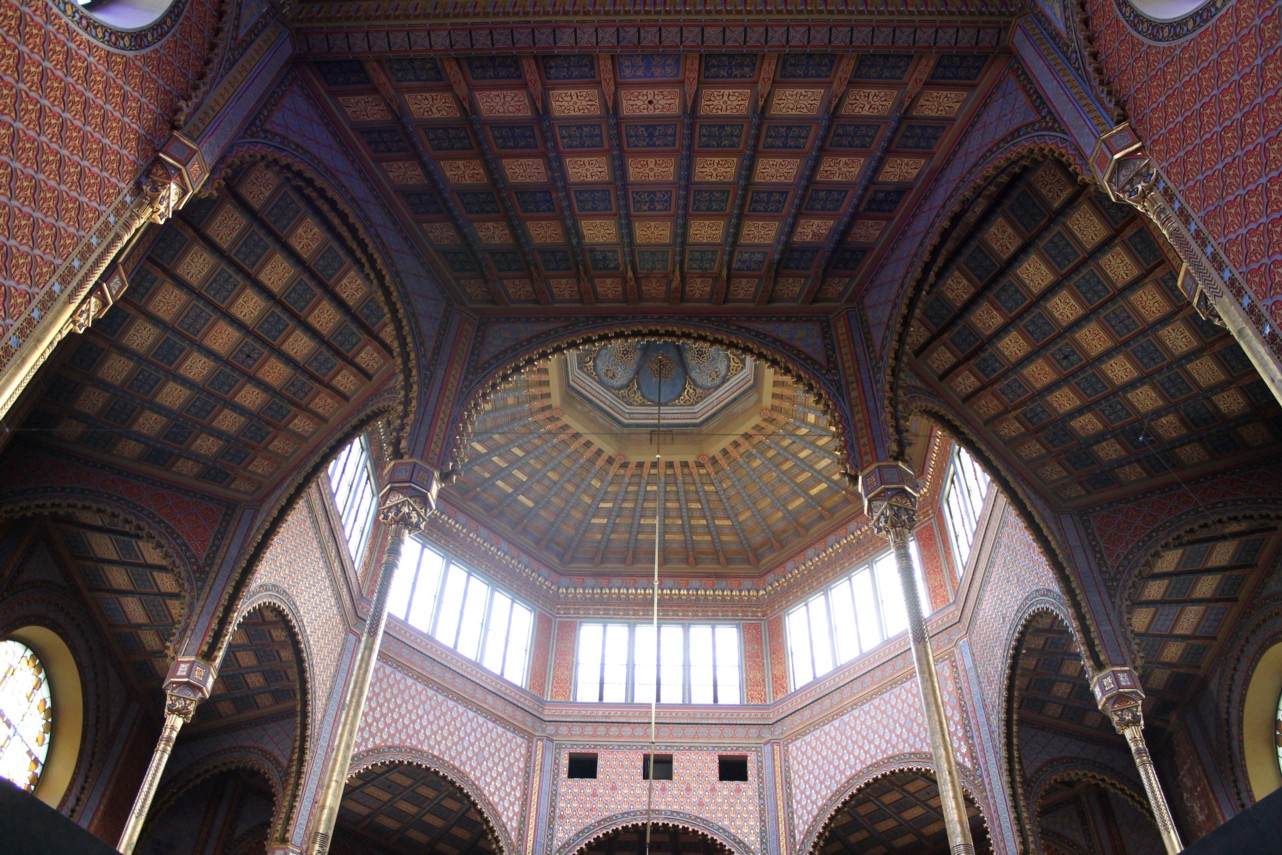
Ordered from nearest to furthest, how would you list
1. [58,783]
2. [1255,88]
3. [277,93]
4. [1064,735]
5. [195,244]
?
[1255,88], [277,93], [195,244], [58,783], [1064,735]

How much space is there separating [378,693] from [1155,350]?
13.9 m

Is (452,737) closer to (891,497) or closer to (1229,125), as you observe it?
(891,497)

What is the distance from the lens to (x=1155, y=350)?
1159cm

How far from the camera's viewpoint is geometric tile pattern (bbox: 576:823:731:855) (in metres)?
19.3

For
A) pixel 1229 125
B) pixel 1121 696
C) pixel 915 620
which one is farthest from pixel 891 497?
pixel 1229 125

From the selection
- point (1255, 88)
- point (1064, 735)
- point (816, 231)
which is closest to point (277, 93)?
point (816, 231)

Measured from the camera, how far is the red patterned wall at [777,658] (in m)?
20.1

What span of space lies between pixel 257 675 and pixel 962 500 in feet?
43.7

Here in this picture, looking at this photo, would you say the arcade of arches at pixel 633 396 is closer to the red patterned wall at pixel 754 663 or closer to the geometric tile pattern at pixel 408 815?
the geometric tile pattern at pixel 408 815

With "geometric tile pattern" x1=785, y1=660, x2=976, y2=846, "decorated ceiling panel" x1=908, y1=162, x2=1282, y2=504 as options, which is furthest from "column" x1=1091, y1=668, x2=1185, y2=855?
"geometric tile pattern" x1=785, y1=660, x2=976, y2=846

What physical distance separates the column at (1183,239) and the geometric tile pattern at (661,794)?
14283 mm

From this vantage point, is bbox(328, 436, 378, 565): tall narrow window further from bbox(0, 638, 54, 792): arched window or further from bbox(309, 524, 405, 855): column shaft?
bbox(309, 524, 405, 855): column shaft

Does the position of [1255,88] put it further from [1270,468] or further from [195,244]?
[195,244]

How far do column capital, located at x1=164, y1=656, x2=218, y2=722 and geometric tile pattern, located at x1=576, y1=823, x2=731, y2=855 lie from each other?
31.3 ft
